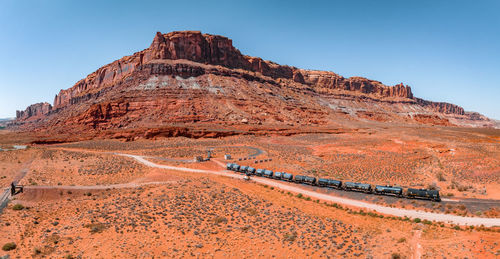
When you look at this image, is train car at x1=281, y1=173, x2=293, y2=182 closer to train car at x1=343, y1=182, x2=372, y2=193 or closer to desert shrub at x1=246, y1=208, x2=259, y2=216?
train car at x1=343, y1=182, x2=372, y2=193

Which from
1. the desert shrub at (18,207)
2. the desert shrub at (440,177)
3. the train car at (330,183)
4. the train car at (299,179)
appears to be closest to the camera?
the desert shrub at (18,207)

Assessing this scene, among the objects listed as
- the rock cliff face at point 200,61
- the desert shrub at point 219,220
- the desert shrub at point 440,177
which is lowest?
the desert shrub at point 219,220

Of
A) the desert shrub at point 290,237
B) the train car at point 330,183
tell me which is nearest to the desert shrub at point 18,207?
the desert shrub at point 290,237

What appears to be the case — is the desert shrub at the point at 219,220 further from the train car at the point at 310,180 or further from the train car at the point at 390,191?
the train car at the point at 390,191

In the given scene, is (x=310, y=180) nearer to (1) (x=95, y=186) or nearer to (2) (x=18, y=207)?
(1) (x=95, y=186)

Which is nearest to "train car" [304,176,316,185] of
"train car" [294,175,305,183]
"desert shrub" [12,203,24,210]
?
"train car" [294,175,305,183]

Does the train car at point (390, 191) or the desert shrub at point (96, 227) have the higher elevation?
the train car at point (390, 191)
